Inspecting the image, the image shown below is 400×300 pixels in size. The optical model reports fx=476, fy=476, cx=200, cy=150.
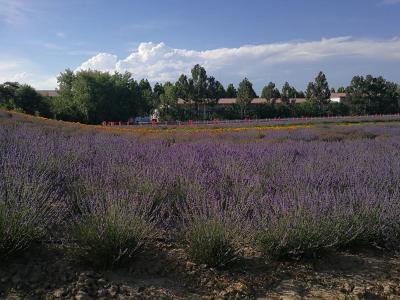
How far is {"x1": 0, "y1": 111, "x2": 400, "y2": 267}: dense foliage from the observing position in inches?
139

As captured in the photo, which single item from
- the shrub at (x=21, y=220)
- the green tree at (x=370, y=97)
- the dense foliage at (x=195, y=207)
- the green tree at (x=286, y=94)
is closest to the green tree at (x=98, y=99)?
the green tree at (x=286, y=94)

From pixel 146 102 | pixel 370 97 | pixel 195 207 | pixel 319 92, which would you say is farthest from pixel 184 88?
pixel 195 207

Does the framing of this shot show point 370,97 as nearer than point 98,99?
No

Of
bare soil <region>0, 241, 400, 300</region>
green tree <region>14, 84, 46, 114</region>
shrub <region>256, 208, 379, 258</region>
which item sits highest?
green tree <region>14, 84, 46, 114</region>

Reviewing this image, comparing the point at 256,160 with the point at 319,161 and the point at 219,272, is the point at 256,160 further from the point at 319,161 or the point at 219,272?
the point at 219,272

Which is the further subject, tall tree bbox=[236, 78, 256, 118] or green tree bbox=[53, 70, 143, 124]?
tall tree bbox=[236, 78, 256, 118]

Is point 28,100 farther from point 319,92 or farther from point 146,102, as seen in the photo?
point 319,92

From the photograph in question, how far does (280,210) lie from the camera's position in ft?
13.2

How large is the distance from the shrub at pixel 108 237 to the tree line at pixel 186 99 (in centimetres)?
5252

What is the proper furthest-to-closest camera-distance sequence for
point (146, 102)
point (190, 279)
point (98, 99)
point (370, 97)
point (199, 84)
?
point (370, 97) < point (199, 84) < point (146, 102) < point (98, 99) < point (190, 279)

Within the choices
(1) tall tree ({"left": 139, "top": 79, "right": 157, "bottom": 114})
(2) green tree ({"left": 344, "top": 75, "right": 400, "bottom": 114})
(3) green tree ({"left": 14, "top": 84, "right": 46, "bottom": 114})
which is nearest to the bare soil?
(3) green tree ({"left": 14, "top": 84, "right": 46, "bottom": 114})

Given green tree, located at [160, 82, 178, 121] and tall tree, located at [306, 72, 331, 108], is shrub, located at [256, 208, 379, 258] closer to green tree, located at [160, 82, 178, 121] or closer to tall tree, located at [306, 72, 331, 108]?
green tree, located at [160, 82, 178, 121]

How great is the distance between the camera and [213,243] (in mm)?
3543

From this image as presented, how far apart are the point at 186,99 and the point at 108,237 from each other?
6588cm
